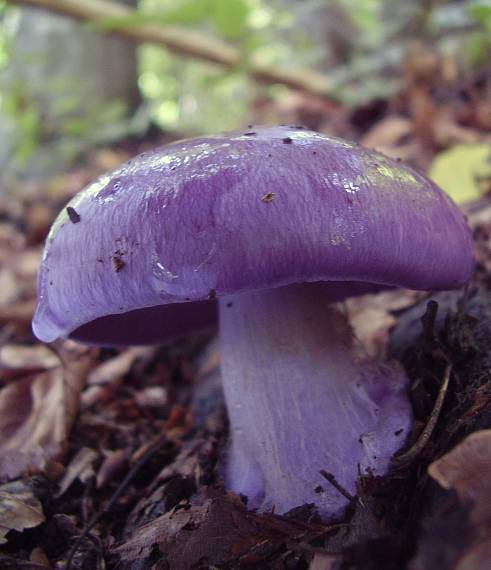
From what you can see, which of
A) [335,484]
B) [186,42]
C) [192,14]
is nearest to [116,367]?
[335,484]

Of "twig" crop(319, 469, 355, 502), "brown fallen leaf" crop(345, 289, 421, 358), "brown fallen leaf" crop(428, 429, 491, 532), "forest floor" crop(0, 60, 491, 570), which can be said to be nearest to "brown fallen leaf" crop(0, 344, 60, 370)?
"forest floor" crop(0, 60, 491, 570)

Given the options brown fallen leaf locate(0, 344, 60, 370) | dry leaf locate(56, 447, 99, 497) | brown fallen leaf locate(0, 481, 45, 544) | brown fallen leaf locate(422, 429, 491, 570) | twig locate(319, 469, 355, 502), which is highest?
brown fallen leaf locate(422, 429, 491, 570)

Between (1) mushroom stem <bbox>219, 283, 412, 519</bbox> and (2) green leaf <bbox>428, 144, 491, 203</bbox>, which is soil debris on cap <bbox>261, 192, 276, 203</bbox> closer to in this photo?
(1) mushroom stem <bbox>219, 283, 412, 519</bbox>

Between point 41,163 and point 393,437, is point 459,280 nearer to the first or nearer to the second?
point 393,437

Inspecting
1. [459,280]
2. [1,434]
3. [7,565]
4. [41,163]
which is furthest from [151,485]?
[41,163]

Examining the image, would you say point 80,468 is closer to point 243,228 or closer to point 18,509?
point 18,509

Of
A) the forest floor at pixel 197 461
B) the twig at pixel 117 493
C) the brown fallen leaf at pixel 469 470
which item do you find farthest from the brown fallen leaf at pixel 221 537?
the brown fallen leaf at pixel 469 470
